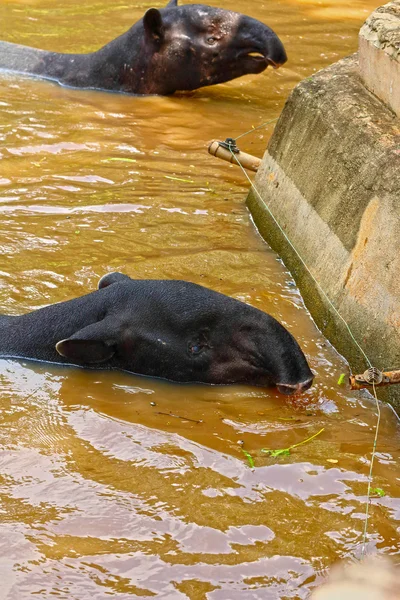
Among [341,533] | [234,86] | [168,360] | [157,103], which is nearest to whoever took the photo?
[341,533]

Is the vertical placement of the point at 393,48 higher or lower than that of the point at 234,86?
higher

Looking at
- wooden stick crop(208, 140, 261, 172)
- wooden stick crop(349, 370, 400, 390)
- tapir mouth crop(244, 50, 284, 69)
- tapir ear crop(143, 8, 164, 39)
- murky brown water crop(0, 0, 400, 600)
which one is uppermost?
tapir ear crop(143, 8, 164, 39)

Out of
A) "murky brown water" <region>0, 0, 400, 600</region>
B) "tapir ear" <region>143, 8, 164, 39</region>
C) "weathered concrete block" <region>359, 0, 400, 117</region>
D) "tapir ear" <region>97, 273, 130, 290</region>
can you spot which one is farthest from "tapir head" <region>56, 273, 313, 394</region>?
"tapir ear" <region>143, 8, 164, 39</region>

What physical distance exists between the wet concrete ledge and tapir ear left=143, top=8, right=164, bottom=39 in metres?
4.11

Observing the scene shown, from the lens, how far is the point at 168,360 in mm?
6262

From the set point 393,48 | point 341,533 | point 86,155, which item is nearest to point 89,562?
point 341,533

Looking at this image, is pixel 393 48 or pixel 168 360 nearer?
pixel 168 360

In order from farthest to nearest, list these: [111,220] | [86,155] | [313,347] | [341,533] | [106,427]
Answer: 1. [86,155]
2. [111,220]
3. [313,347]
4. [106,427]
5. [341,533]

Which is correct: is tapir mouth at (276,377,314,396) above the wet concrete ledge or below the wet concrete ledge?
below

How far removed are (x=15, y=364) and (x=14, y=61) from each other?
7.60 metres

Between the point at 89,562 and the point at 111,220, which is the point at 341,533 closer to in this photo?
the point at 89,562

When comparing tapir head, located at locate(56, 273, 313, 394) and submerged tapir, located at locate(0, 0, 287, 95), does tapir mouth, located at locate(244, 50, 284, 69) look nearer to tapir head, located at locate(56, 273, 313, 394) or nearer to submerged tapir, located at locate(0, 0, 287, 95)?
submerged tapir, located at locate(0, 0, 287, 95)

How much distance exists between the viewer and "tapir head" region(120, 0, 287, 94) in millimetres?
12461

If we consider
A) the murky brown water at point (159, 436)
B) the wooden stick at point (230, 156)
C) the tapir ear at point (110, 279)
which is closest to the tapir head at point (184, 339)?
the murky brown water at point (159, 436)
